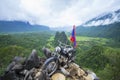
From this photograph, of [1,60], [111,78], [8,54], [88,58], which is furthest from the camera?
[88,58]

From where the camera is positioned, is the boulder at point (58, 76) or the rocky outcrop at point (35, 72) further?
the boulder at point (58, 76)

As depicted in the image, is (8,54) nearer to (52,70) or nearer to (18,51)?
(18,51)

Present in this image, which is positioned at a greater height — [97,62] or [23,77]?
[23,77]

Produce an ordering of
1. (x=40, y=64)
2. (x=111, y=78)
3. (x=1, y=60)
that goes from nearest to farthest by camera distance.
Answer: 1. (x=40, y=64)
2. (x=111, y=78)
3. (x=1, y=60)

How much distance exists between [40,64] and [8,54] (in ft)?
229

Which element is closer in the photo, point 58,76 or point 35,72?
point 35,72

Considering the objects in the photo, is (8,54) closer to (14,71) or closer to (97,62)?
(97,62)

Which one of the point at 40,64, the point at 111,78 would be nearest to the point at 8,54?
the point at 111,78

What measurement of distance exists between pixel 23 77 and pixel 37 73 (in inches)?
62.8

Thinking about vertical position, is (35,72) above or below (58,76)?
above

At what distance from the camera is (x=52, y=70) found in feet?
71.2

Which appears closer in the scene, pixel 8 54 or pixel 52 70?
pixel 52 70

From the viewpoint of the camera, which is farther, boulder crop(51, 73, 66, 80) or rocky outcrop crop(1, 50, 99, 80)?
boulder crop(51, 73, 66, 80)

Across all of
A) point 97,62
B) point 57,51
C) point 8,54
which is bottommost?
point 97,62
